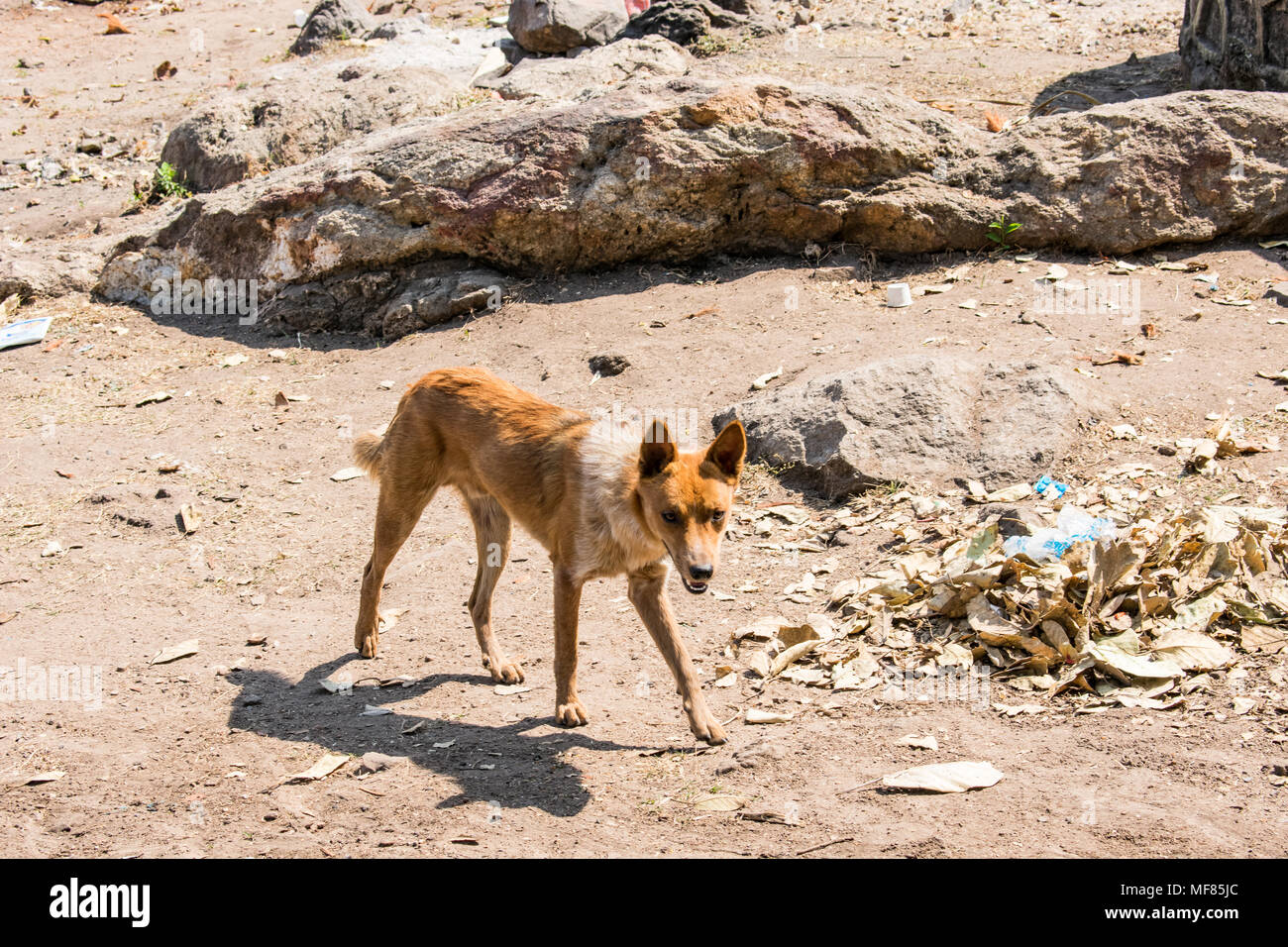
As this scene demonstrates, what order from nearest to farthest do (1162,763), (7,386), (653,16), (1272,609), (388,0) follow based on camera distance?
(1162,763) < (1272,609) < (7,386) < (653,16) < (388,0)

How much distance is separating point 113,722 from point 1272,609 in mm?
5475

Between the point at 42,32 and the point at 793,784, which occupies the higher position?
the point at 42,32

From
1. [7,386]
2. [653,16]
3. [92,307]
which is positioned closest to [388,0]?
[653,16]

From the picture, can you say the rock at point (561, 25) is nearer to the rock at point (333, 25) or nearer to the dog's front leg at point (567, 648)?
the rock at point (333, 25)

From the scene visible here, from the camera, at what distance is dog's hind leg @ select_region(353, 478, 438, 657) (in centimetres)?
576

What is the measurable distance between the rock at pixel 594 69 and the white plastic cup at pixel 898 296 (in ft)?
13.0

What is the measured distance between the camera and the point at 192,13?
20.1m

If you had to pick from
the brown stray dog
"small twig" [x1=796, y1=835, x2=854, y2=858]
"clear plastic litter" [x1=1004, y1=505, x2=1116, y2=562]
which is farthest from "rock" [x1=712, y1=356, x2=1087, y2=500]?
"small twig" [x1=796, y1=835, x2=854, y2=858]

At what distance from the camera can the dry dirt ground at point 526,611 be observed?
13.4 feet

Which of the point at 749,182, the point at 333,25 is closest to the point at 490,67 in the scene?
the point at 333,25

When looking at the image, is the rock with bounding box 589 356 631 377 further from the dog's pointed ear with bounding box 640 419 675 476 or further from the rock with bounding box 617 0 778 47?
the rock with bounding box 617 0 778 47

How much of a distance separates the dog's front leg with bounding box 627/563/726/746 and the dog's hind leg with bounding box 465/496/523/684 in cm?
97

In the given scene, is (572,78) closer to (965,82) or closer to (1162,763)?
(965,82)

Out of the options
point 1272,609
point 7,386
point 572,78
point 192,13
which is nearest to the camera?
point 1272,609
